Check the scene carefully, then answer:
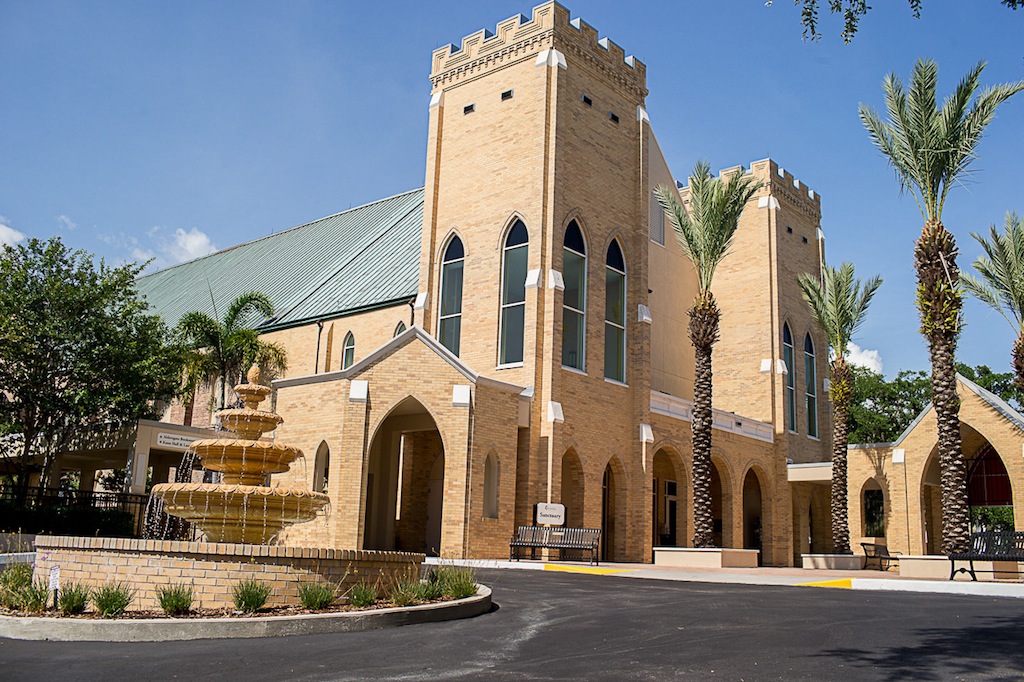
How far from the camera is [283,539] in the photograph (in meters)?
24.9

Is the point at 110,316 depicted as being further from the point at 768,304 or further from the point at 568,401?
the point at 768,304

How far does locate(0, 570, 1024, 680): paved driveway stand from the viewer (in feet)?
24.9

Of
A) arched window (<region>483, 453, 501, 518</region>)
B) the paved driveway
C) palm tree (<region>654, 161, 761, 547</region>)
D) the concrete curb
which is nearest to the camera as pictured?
the paved driveway

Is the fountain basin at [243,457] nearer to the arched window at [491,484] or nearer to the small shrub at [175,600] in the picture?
the small shrub at [175,600]

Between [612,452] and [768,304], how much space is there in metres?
12.8

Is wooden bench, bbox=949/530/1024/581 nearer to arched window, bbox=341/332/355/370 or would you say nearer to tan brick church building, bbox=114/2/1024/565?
tan brick church building, bbox=114/2/1024/565

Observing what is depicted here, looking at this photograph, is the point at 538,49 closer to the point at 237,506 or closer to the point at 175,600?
the point at 237,506

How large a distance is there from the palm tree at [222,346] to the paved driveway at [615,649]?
22.4m

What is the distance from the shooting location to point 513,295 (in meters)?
27.1

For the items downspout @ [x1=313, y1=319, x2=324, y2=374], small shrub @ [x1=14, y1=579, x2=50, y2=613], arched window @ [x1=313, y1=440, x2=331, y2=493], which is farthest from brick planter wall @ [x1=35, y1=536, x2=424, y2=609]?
downspout @ [x1=313, y1=319, x2=324, y2=374]

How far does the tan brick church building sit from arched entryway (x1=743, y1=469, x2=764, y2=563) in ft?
0.51

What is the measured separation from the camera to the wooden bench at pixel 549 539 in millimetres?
22828

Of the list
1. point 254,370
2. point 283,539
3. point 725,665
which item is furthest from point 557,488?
point 725,665

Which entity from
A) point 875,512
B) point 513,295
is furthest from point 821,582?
point 875,512
